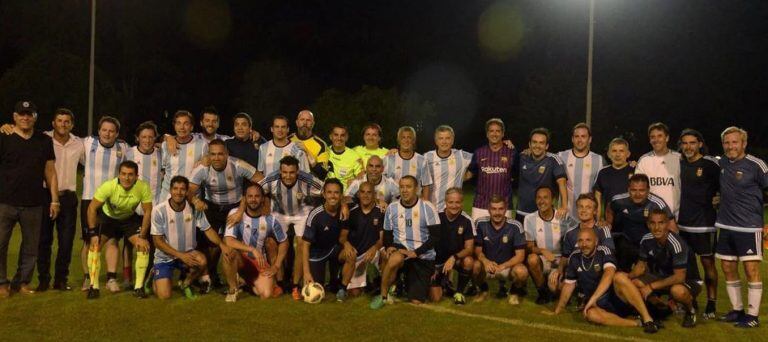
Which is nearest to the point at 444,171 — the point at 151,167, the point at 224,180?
the point at 224,180

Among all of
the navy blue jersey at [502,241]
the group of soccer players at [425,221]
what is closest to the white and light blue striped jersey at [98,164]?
the group of soccer players at [425,221]

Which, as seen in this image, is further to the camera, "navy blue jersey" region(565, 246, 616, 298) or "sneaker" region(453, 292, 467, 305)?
"sneaker" region(453, 292, 467, 305)

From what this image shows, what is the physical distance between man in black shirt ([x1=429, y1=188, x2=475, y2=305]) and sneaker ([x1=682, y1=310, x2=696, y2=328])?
2045 mm

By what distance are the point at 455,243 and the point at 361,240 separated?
976 millimetres

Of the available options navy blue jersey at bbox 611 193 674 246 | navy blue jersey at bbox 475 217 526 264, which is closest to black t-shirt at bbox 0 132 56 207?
navy blue jersey at bbox 475 217 526 264

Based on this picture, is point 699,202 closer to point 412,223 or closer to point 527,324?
point 527,324

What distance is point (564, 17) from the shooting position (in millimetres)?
41219

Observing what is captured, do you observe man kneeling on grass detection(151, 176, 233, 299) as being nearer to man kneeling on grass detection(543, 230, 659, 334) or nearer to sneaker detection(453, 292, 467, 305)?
sneaker detection(453, 292, 467, 305)

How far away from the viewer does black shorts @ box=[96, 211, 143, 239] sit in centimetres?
775

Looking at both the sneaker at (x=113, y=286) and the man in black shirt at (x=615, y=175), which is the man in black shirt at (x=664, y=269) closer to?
the man in black shirt at (x=615, y=175)

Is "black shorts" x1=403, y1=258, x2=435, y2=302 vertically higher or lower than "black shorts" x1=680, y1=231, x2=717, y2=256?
lower

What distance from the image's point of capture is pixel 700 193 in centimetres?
715

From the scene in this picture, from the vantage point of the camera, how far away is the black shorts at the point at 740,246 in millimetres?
6754

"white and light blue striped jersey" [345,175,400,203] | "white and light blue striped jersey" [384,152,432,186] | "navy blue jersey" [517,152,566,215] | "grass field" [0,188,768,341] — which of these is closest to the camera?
"grass field" [0,188,768,341]
